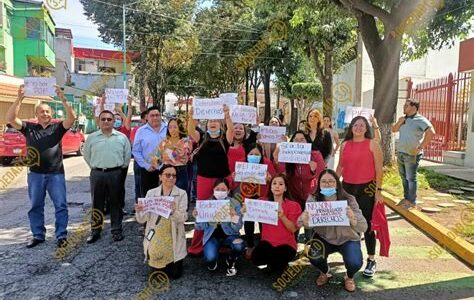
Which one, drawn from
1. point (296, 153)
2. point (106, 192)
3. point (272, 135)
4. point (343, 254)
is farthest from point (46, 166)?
point (343, 254)

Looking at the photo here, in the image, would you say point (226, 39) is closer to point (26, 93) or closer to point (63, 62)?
point (63, 62)

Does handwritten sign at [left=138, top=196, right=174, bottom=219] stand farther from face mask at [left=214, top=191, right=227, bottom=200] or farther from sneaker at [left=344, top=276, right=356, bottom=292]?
sneaker at [left=344, top=276, right=356, bottom=292]

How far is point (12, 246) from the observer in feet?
17.8

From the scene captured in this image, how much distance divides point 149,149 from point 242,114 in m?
1.44

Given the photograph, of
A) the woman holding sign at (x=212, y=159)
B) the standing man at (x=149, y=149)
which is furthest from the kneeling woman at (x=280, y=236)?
the standing man at (x=149, y=149)

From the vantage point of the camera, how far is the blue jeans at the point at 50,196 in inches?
211

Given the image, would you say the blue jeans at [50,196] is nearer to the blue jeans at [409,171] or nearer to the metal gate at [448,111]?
the blue jeans at [409,171]

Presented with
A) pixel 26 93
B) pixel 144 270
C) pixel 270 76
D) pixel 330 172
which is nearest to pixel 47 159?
pixel 26 93

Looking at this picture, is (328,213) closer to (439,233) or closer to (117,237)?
(439,233)

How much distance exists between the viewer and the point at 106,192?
19.0 feet

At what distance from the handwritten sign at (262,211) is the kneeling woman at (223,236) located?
28cm

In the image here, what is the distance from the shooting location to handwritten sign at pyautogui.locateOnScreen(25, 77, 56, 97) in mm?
5168

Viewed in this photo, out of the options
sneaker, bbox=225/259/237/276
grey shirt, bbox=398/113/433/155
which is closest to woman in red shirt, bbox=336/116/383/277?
sneaker, bbox=225/259/237/276

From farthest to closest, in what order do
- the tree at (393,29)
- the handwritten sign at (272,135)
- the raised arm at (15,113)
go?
the tree at (393,29)
the handwritten sign at (272,135)
the raised arm at (15,113)
